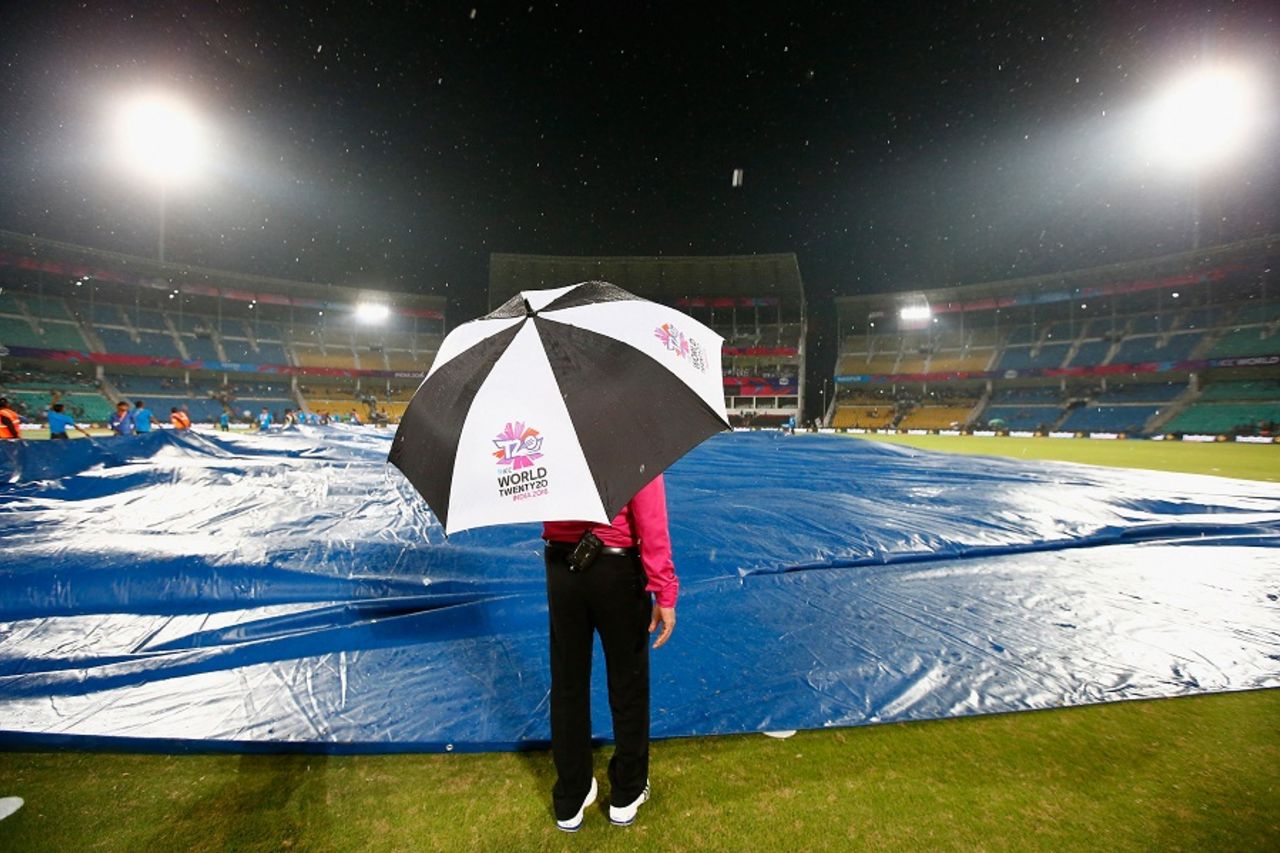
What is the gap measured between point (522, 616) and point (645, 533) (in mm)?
1825

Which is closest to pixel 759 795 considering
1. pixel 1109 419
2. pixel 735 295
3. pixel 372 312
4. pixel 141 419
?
pixel 141 419

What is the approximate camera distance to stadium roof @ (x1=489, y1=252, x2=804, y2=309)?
1569 inches

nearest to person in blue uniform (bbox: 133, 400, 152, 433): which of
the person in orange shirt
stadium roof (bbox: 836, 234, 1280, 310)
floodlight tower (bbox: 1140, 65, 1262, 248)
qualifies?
the person in orange shirt

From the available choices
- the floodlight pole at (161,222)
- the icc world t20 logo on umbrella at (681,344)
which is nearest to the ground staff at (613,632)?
the icc world t20 logo on umbrella at (681,344)

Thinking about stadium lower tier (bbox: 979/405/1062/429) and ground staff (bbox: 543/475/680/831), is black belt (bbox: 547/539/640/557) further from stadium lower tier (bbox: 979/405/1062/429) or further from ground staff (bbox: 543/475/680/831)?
stadium lower tier (bbox: 979/405/1062/429)

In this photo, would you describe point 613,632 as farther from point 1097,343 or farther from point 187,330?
point 187,330

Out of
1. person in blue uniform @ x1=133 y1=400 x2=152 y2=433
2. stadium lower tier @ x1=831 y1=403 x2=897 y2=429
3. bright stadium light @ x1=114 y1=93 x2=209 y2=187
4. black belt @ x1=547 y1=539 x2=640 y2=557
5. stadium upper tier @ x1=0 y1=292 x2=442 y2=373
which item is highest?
bright stadium light @ x1=114 y1=93 x2=209 y2=187

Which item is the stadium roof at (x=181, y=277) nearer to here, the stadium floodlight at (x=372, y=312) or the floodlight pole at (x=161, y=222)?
the stadium floodlight at (x=372, y=312)

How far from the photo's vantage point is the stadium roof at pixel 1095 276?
29328mm

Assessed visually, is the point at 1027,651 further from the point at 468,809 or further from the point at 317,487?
the point at 317,487

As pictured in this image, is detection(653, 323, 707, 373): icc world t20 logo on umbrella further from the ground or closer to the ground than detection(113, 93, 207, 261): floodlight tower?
closer to the ground

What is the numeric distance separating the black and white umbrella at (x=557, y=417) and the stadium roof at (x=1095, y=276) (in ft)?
150

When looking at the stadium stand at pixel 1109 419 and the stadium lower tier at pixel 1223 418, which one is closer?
the stadium lower tier at pixel 1223 418

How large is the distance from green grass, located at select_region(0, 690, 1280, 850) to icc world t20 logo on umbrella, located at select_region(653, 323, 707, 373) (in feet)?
5.33
